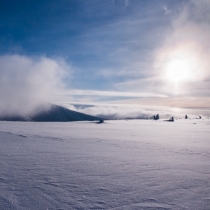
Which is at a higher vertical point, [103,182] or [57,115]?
[57,115]

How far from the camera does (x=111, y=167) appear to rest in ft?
15.6

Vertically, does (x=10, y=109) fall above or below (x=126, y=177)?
above

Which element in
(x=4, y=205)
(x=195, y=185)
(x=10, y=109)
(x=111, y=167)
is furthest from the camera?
(x=10, y=109)

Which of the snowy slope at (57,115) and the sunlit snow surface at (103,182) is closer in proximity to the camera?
the sunlit snow surface at (103,182)

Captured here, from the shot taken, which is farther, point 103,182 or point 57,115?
point 57,115

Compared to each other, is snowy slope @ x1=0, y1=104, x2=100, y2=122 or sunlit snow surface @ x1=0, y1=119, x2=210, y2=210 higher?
snowy slope @ x1=0, y1=104, x2=100, y2=122

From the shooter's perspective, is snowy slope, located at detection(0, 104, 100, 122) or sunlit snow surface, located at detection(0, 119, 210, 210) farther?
snowy slope, located at detection(0, 104, 100, 122)

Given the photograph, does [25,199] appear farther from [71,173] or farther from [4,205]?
[71,173]

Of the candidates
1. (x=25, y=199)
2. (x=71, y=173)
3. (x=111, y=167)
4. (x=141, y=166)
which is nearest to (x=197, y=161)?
(x=141, y=166)

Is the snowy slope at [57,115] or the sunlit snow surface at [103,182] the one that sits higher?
the snowy slope at [57,115]

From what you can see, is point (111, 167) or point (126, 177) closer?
point (126, 177)

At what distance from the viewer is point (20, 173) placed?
4152 mm

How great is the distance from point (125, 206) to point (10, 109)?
108m

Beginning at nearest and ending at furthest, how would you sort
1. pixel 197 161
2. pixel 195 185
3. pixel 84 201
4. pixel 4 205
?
pixel 4 205 < pixel 84 201 < pixel 195 185 < pixel 197 161
